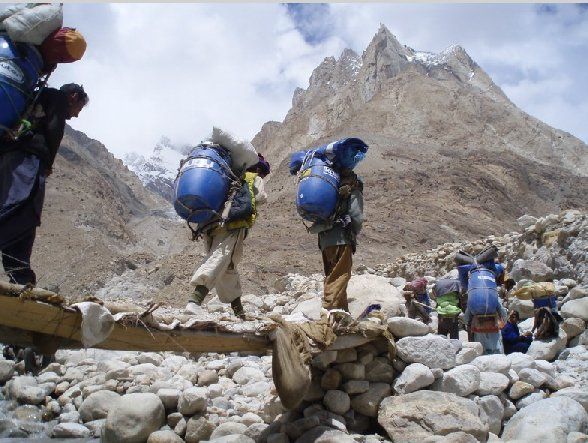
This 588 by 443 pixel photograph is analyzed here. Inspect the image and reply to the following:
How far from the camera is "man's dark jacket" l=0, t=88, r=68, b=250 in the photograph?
3051mm

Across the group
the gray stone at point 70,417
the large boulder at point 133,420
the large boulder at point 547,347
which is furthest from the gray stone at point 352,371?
the large boulder at point 547,347

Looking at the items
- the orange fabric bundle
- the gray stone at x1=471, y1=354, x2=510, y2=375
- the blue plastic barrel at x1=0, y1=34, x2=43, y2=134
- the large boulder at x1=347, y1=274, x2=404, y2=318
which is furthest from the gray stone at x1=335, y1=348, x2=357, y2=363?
the orange fabric bundle

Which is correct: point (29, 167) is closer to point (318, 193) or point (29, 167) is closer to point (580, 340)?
point (318, 193)

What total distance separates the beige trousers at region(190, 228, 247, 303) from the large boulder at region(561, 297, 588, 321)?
3.09 meters

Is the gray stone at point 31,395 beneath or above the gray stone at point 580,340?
beneath

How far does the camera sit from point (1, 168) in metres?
3.09

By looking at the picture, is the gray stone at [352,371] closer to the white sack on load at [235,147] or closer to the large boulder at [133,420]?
the large boulder at [133,420]

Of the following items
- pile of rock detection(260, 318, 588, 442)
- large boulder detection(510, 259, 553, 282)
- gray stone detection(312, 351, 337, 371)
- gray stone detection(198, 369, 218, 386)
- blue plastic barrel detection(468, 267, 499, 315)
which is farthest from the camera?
large boulder detection(510, 259, 553, 282)

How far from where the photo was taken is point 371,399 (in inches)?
121

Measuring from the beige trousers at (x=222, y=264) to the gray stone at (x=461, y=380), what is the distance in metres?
1.56

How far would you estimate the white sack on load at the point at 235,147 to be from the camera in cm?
388

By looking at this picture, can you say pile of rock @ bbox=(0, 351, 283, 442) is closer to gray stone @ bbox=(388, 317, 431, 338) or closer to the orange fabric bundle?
gray stone @ bbox=(388, 317, 431, 338)

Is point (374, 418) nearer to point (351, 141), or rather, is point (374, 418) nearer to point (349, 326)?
point (349, 326)

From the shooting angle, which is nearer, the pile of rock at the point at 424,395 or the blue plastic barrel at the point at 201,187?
the pile of rock at the point at 424,395
